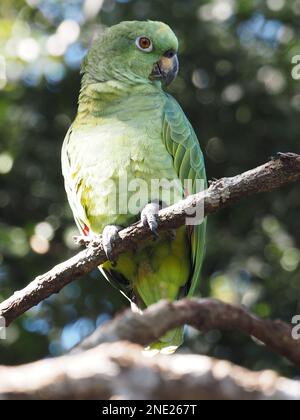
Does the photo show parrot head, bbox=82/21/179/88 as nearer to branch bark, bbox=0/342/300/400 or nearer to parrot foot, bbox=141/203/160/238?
parrot foot, bbox=141/203/160/238

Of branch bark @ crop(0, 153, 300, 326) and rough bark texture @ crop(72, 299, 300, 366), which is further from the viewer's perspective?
branch bark @ crop(0, 153, 300, 326)

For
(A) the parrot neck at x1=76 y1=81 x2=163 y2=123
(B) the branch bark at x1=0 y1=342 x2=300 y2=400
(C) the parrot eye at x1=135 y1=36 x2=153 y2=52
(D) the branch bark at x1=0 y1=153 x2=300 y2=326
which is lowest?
(B) the branch bark at x1=0 y1=342 x2=300 y2=400

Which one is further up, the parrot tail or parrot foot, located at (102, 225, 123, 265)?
parrot foot, located at (102, 225, 123, 265)

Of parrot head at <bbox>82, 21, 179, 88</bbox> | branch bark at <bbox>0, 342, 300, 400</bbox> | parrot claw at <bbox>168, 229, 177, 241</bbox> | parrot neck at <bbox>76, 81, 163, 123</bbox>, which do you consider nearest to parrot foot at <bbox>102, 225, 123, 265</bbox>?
parrot claw at <bbox>168, 229, 177, 241</bbox>

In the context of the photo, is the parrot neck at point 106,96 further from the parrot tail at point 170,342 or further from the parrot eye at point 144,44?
the parrot tail at point 170,342

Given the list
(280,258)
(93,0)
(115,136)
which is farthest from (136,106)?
(280,258)

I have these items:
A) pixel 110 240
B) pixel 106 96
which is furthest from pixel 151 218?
pixel 106 96

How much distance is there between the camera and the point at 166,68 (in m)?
3.80

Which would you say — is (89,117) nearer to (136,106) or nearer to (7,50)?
(136,106)

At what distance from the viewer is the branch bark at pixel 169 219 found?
2295 millimetres

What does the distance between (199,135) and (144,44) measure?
132cm

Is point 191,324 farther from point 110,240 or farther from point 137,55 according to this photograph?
point 137,55

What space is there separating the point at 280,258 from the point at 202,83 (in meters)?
1.41

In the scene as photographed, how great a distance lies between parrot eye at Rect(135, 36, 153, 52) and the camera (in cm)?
377
